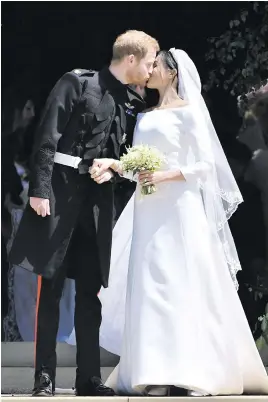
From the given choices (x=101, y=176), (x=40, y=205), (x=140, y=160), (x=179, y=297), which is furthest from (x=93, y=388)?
(x=140, y=160)

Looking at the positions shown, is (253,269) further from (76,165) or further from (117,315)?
(76,165)

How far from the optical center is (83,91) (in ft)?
17.5

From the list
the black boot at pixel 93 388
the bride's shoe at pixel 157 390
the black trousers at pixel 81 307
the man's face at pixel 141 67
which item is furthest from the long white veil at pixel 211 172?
the black boot at pixel 93 388

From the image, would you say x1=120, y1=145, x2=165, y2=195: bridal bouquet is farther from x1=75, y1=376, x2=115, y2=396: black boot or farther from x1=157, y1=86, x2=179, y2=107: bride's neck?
x1=75, y1=376, x2=115, y2=396: black boot

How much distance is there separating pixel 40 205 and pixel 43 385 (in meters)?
0.93

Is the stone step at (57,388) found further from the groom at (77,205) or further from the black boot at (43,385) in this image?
the groom at (77,205)

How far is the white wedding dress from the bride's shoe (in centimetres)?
3

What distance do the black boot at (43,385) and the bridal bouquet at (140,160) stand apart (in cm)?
115

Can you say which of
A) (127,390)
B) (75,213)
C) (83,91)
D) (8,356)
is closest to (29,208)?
(75,213)

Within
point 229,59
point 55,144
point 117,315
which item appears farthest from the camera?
point 229,59

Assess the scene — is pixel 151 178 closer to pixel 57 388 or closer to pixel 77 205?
pixel 77 205

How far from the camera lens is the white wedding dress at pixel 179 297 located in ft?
17.2

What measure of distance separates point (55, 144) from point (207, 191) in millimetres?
879

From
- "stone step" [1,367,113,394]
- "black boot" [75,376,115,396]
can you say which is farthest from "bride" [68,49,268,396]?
"stone step" [1,367,113,394]
